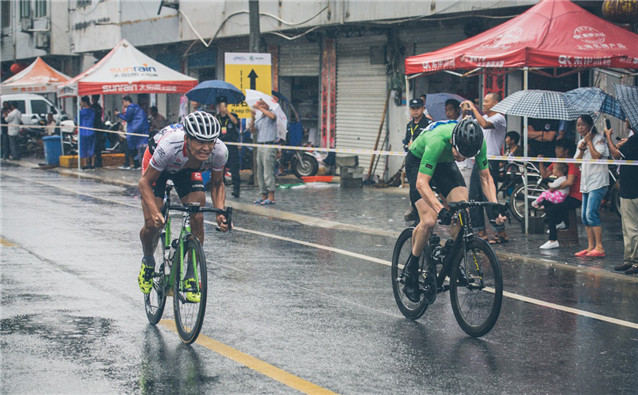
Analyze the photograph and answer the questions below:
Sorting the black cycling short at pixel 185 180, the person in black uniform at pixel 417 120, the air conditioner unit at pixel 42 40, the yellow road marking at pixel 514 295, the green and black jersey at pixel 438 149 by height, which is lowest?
the yellow road marking at pixel 514 295

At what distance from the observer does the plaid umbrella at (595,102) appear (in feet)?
39.5

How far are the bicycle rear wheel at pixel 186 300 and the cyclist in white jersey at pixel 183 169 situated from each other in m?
0.13

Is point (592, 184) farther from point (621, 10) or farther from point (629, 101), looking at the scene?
point (621, 10)

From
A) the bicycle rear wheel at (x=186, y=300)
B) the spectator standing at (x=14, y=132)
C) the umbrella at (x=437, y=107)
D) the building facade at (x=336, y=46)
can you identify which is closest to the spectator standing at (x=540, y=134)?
the building facade at (x=336, y=46)

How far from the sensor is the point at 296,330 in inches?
281

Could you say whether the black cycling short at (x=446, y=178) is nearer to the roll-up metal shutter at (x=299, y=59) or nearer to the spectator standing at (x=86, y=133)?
the roll-up metal shutter at (x=299, y=59)

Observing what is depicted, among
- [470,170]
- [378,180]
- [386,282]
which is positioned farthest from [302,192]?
[386,282]

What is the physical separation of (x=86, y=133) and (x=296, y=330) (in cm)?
1927

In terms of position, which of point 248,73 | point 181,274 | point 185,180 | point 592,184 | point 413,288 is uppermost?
point 248,73

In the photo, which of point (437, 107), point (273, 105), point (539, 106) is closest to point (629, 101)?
point (539, 106)

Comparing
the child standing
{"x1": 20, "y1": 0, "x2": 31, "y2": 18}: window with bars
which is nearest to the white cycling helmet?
the child standing

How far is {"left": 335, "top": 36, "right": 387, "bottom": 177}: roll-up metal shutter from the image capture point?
76.3 ft

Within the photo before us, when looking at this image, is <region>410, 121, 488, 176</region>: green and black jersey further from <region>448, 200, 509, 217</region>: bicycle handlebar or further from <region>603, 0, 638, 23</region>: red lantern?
<region>603, 0, 638, 23</region>: red lantern

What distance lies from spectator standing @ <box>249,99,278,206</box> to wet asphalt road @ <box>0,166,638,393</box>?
530 cm
